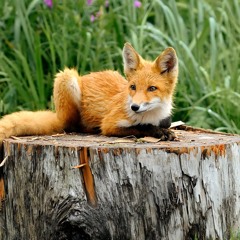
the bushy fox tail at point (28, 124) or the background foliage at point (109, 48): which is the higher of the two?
the background foliage at point (109, 48)

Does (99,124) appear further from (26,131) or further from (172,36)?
(172,36)

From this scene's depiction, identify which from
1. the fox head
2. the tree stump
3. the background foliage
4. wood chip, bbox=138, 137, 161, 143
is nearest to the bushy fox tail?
the tree stump

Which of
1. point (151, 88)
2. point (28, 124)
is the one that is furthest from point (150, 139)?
point (28, 124)

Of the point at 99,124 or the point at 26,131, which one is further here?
the point at 99,124

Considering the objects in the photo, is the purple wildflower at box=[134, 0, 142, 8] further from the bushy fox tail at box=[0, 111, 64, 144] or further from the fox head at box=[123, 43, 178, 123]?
the bushy fox tail at box=[0, 111, 64, 144]

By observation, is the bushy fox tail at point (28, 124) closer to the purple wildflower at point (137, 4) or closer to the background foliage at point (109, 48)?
the background foliage at point (109, 48)

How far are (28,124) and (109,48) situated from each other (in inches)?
117

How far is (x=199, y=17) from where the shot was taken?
28.8 ft

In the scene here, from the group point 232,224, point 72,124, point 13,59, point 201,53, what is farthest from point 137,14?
point 232,224

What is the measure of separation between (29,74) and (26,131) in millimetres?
2437

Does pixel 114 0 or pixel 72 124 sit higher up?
pixel 114 0

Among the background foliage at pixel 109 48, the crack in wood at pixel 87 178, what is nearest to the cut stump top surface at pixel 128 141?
the crack in wood at pixel 87 178

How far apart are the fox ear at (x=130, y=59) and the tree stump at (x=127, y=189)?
2.85ft

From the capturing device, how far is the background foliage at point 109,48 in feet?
24.7
